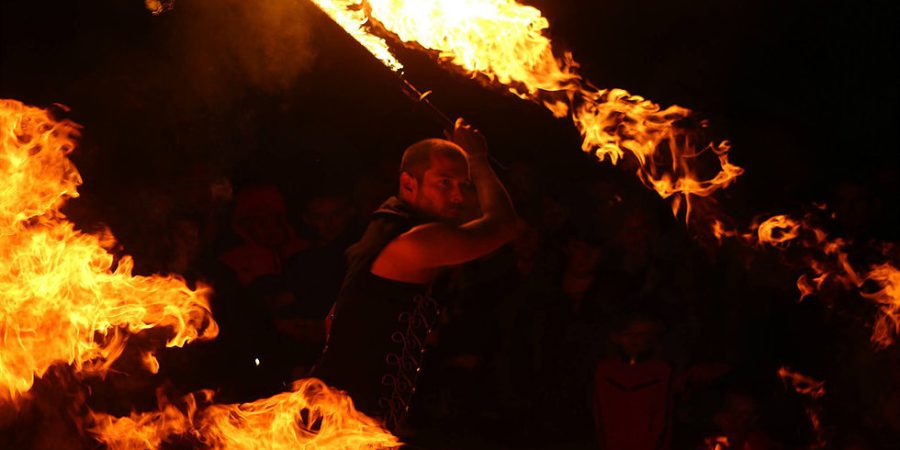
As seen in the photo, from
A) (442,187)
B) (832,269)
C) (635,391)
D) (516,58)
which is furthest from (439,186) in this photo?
(832,269)

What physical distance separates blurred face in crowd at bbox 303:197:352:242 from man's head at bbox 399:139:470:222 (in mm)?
997

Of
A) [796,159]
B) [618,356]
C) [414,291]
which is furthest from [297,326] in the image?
[796,159]

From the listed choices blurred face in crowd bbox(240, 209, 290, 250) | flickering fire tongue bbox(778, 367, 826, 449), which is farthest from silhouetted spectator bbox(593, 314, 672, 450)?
blurred face in crowd bbox(240, 209, 290, 250)

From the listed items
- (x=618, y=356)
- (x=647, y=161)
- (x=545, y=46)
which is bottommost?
(x=618, y=356)

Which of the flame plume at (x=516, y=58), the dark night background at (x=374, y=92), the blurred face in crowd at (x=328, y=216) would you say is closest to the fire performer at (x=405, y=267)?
the flame plume at (x=516, y=58)

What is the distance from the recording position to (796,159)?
6.25m

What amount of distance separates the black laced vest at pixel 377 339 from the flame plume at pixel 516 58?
2.83 feet

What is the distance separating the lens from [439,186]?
4.57 m

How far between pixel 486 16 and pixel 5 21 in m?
3.31

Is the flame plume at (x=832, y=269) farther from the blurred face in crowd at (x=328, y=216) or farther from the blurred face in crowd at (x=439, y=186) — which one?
the blurred face in crowd at (x=328, y=216)

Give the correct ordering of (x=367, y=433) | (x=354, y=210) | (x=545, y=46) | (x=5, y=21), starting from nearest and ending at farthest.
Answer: (x=367, y=433) < (x=545, y=46) < (x=354, y=210) < (x=5, y=21)

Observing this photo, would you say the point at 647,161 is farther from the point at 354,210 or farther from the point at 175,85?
the point at 175,85

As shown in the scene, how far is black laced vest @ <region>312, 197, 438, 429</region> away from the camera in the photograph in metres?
4.30

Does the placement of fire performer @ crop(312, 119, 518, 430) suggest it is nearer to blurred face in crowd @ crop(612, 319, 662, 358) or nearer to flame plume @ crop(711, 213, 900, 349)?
blurred face in crowd @ crop(612, 319, 662, 358)
